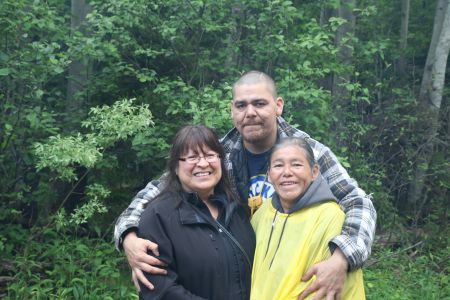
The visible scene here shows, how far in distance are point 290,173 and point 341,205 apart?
1.29 feet

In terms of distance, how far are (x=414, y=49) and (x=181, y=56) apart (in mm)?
6953

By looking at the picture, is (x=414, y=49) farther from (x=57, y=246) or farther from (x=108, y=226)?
(x=57, y=246)

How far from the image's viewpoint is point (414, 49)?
41.4 ft

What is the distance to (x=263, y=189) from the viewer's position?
11.4ft

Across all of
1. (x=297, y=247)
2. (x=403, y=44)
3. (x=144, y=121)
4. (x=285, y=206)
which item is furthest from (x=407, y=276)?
(x=403, y=44)

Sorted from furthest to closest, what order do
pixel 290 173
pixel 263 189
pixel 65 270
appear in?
pixel 65 270 → pixel 263 189 → pixel 290 173

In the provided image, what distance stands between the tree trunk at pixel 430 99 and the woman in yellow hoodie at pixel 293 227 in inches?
249

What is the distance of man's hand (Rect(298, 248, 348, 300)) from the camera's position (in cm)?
277

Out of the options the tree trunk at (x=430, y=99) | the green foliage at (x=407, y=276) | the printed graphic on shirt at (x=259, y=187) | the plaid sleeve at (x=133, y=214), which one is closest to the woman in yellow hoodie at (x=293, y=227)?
the printed graphic on shirt at (x=259, y=187)

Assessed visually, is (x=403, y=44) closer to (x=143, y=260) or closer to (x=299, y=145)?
(x=299, y=145)

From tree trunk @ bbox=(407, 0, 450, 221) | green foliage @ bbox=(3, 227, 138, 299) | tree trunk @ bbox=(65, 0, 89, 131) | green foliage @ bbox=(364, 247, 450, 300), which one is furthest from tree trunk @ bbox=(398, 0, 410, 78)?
green foliage @ bbox=(3, 227, 138, 299)

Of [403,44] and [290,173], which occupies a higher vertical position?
[403,44]

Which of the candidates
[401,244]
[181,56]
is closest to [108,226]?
[181,56]

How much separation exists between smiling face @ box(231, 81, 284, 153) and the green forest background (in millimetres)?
2170
